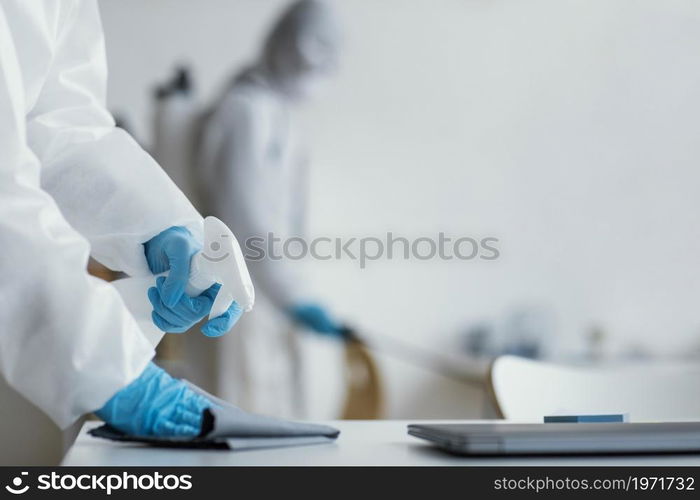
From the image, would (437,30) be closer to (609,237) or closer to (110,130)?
(609,237)

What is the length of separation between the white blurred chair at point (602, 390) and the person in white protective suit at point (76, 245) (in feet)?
1.55

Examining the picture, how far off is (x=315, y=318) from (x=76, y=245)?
2.02 meters

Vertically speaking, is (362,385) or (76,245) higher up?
(362,385)

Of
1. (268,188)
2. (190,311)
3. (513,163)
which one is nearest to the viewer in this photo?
(190,311)

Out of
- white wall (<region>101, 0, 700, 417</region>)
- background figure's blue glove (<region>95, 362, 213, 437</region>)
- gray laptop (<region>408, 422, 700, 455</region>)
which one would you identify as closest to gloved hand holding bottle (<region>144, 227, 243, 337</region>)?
background figure's blue glove (<region>95, 362, 213, 437</region>)

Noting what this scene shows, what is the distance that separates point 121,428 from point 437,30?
273cm

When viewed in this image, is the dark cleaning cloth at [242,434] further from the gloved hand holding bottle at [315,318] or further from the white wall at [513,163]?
the white wall at [513,163]

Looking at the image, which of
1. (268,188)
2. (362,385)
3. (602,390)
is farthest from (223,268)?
(362,385)

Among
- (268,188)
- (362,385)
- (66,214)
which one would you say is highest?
(268,188)

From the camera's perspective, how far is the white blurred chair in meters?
1.14

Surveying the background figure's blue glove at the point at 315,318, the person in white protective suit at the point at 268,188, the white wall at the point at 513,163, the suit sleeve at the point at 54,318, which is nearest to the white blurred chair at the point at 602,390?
the suit sleeve at the point at 54,318

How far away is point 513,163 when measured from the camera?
10.6ft

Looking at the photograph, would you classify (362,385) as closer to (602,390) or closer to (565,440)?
(602,390)
